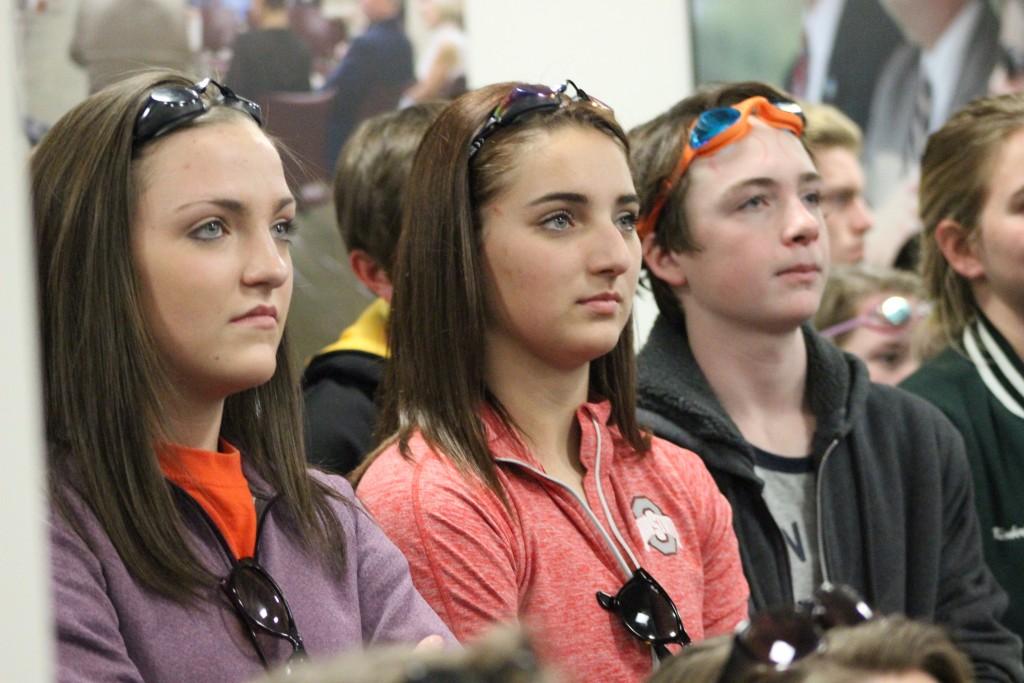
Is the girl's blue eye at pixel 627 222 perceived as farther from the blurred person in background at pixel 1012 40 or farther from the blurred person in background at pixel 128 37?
the blurred person in background at pixel 1012 40

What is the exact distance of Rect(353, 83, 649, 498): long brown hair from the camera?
71.7 inches

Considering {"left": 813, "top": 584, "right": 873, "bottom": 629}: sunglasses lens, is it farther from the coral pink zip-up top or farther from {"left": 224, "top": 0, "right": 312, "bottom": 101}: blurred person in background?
{"left": 224, "top": 0, "right": 312, "bottom": 101}: blurred person in background

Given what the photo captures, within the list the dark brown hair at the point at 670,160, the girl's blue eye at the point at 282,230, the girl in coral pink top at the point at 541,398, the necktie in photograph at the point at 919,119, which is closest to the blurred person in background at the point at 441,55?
the dark brown hair at the point at 670,160

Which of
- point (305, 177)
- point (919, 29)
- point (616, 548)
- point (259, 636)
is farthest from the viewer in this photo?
point (919, 29)

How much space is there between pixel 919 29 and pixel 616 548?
8.80ft

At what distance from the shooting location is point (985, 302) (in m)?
2.64

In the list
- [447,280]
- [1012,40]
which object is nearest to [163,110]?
[447,280]

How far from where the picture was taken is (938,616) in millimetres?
2209

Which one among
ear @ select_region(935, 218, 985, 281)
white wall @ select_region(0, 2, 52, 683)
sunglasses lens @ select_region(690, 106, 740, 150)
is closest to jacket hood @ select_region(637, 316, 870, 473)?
sunglasses lens @ select_region(690, 106, 740, 150)

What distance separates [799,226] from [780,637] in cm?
129

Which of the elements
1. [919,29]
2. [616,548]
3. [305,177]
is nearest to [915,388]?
[616,548]

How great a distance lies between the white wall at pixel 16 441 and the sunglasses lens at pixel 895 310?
2.63 meters

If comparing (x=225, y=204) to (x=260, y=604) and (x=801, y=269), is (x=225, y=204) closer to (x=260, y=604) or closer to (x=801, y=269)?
(x=260, y=604)

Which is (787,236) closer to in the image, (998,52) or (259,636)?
(259,636)
